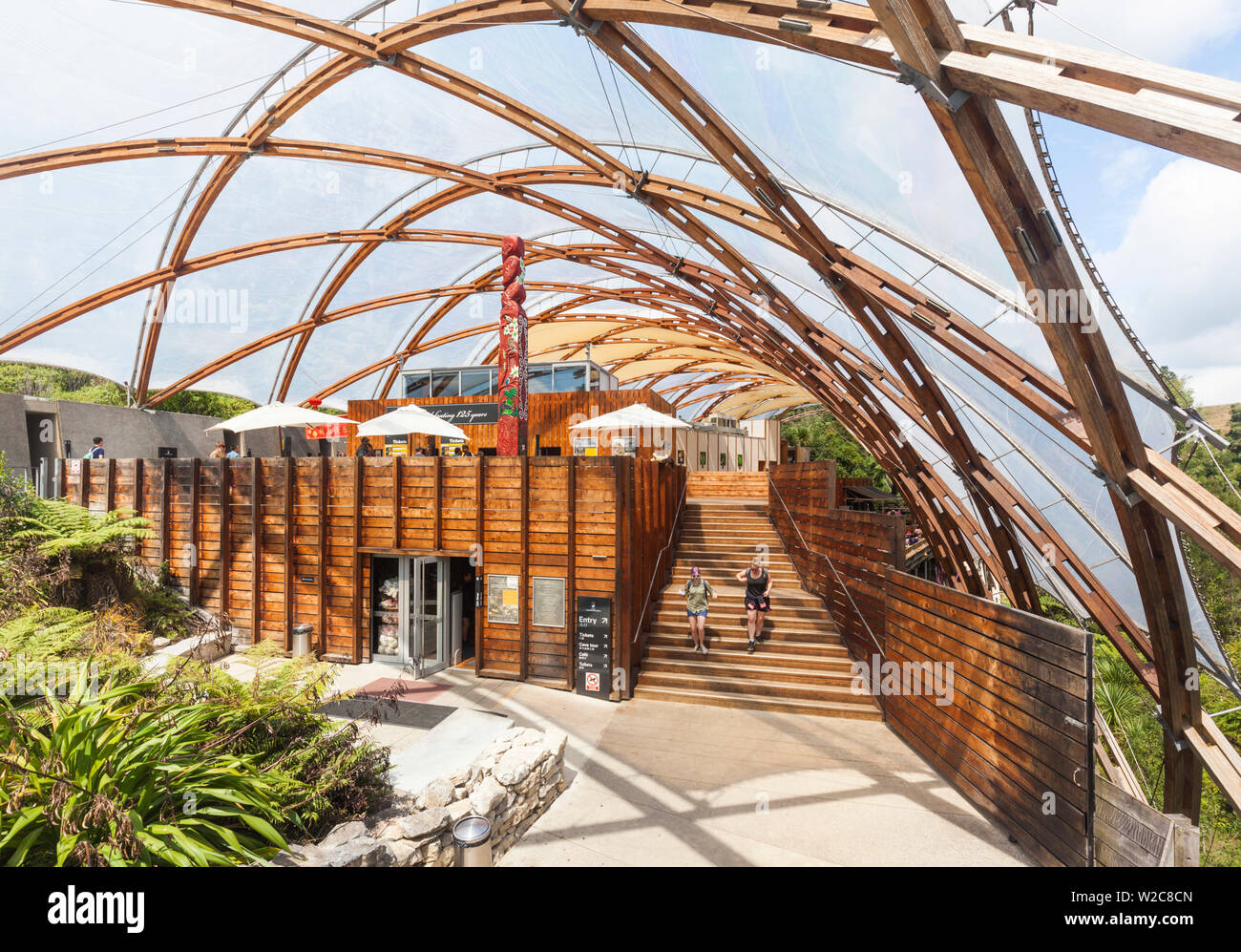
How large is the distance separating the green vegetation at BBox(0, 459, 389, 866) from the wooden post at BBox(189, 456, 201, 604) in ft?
16.0

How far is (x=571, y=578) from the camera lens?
10.2 meters

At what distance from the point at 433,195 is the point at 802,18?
551 inches

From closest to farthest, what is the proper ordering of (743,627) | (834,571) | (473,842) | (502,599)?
(473,842), (502,599), (834,571), (743,627)

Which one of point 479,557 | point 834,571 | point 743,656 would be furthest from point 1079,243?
point 479,557

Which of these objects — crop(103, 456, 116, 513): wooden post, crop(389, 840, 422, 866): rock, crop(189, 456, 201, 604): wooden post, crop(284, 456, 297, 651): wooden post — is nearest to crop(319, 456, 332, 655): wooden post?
crop(284, 456, 297, 651): wooden post

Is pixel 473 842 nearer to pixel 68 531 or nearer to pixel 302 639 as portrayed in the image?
pixel 302 639

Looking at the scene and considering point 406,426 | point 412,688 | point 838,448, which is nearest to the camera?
point 412,688

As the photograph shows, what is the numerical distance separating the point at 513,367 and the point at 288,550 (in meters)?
6.40

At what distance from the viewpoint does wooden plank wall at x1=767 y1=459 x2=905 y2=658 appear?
955 centimetres

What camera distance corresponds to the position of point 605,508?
398 inches

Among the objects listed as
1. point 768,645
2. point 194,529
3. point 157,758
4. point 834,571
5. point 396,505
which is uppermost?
point 396,505

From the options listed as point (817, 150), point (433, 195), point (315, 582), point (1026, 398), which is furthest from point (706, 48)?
point (315, 582)

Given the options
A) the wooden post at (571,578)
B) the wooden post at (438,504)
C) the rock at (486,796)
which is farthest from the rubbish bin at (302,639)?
the rock at (486,796)

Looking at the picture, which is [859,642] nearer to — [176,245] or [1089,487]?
[1089,487]
